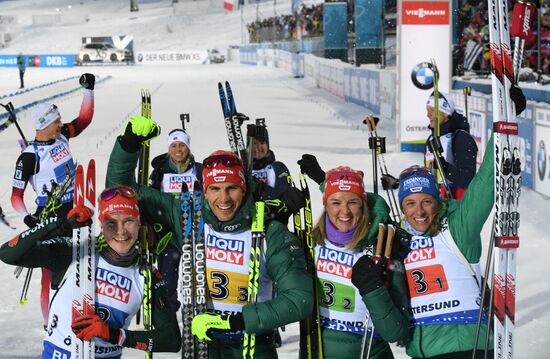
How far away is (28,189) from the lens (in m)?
16.0

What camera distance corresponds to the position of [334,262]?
15.3 ft

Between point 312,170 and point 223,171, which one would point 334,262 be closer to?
point 223,171

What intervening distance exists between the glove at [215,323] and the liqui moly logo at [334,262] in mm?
542

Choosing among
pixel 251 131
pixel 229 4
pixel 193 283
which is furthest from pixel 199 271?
pixel 229 4

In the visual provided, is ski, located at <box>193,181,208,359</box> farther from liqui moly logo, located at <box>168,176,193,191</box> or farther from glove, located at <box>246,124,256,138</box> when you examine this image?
liqui moly logo, located at <box>168,176,193,191</box>

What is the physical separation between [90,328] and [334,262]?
1.18 metres

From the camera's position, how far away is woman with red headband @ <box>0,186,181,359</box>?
4.45m

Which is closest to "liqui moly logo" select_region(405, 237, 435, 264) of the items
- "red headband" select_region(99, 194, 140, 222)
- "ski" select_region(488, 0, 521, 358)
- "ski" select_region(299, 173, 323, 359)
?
"ski" select_region(488, 0, 521, 358)

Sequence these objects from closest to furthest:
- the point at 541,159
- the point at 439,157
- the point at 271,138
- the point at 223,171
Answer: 1. the point at 223,171
2. the point at 439,157
3. the point at 541,159
4. the point at 271,138

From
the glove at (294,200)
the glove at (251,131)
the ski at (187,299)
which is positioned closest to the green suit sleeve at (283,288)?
the glove at (294,200)

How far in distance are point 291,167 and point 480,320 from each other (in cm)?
1283

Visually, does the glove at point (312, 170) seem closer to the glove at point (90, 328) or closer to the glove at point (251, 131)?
the glove at point (251, 131)

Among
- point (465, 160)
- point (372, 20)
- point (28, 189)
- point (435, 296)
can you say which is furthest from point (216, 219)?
point (372, 20)

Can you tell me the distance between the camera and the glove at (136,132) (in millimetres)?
4984
